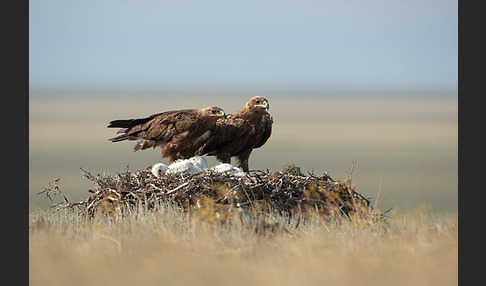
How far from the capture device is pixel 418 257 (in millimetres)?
9203

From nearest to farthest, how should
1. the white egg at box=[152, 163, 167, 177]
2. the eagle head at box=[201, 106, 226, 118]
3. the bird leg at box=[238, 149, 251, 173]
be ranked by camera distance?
1. the white egg at box=[152, 163, 167, 177]
2. the eagle head at box=[201, 106, 226, 118]
3. the bird leg at box=[238, 149, 251, 173]

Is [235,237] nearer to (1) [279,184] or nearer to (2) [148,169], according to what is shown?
(1) [279,184]

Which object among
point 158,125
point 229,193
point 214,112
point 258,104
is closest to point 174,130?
point 158,125

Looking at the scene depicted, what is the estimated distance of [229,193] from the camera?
11055 millimetres

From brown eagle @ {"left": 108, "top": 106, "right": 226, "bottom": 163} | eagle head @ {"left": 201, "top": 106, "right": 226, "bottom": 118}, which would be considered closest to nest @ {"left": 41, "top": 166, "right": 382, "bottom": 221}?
brown eagle @ {"left": 108, "top": 106, "right": 226, "bottom": 163}

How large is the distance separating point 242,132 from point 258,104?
59cm

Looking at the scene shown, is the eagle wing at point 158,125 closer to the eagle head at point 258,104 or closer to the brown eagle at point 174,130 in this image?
the brown eagle at point 174,130

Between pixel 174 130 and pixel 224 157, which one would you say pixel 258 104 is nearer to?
pixel 224 157

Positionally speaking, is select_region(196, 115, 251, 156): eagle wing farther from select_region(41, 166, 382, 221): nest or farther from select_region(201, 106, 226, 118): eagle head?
select_region(41, 166, 382, 221): nest

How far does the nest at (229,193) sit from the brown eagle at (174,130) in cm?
129

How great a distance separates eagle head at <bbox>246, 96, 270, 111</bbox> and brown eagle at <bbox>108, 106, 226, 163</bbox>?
774 millimetres

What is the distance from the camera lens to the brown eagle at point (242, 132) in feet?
44.8

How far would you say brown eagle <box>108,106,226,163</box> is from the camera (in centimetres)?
1317
